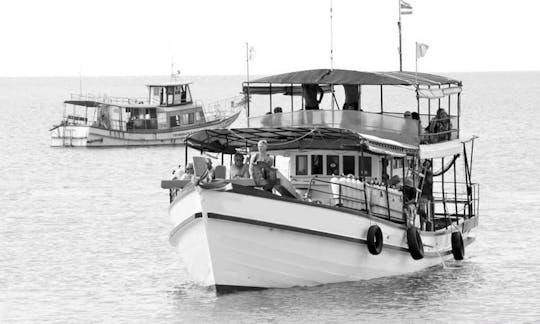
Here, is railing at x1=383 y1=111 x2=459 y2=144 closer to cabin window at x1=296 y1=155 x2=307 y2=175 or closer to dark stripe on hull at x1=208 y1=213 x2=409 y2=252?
cabin window at x1=296 y1=155 x2=307 y2=175

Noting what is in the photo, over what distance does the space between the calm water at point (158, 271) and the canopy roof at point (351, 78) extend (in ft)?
16.0

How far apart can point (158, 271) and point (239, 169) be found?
728cm

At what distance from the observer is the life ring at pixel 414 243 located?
34.7 m

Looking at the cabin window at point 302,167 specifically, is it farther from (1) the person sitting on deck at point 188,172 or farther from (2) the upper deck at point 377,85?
(1) the person sitting on deck at point 188,172

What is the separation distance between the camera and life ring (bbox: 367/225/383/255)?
32812 mm

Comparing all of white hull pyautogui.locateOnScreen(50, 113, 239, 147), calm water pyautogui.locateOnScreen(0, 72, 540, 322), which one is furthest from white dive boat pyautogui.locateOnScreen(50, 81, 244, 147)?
calm water pyautogui.locateOnScreen(0, 72, 540, 322)

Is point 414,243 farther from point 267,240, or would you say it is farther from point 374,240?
point 267,240

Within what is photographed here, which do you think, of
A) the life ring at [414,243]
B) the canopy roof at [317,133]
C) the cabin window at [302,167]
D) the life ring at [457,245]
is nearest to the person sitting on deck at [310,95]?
the canopy roof at [317,133]

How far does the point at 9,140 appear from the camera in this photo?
115 metres

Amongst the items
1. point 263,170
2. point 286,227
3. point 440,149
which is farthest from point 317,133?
point 440,149

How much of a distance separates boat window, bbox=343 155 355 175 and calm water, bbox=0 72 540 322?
2835 millimetres

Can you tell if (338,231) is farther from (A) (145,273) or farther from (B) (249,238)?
(A) (145,273)

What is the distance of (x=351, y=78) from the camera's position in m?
35.9

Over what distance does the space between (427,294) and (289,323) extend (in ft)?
17.3
